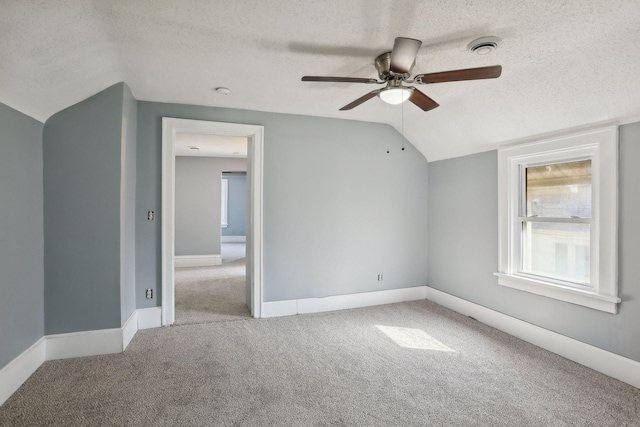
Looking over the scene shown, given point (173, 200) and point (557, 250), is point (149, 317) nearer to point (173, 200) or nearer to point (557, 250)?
point (173, 200)

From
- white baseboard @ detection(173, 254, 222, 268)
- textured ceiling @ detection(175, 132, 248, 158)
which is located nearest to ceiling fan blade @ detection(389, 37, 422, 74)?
textured ceiling @ detection(175, 132, 248, 158)

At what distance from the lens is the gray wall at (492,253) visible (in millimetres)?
2521

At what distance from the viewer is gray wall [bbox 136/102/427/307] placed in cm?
356

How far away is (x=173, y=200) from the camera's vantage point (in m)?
3.63

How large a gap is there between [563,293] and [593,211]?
0.76 m

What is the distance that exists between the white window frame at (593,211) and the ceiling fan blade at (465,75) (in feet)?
4.66

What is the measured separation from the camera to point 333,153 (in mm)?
4203

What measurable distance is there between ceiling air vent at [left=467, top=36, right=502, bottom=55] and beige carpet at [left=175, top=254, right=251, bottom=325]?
3.47 meters

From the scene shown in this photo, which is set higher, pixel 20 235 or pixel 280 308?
pixel 20 235

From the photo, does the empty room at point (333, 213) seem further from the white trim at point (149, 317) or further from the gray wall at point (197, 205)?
the gray wall at point (197, 205)

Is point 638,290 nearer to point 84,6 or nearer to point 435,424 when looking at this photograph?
point 435,424

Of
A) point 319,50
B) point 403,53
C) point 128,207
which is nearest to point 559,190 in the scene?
point 403,53

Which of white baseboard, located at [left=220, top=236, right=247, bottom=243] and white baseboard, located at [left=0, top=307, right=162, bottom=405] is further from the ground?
white baseboard, located at [left=220, top=236, right=247, bottom=243]

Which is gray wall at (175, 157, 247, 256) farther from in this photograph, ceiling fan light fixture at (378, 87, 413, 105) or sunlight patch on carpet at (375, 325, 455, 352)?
ceiling fan light fixture at (378, 87, 413, 105)
